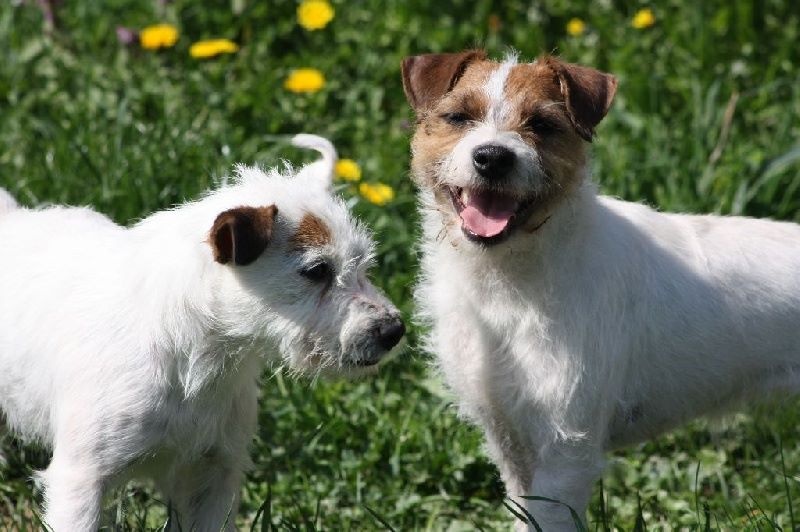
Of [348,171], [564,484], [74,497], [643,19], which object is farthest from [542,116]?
[643,19]

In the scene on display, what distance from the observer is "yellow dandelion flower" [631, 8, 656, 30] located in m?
8.32

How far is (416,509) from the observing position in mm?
5715

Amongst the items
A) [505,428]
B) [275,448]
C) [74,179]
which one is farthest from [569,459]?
[74,179]

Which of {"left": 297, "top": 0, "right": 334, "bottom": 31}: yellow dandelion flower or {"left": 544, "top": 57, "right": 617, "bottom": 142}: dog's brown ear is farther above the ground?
{"left": 544, "top": 57, "right": 617, "bottom": 142}: dog's brown ear

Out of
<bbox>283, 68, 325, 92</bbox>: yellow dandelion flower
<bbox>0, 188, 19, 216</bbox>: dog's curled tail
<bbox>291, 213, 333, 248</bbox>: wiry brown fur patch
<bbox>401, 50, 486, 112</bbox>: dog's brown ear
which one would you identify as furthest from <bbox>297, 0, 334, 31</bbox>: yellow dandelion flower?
<bbox>291, 213, 333, 248</bbox>: wiry brown fur patch

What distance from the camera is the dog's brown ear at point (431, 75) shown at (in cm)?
484

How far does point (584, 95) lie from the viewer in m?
4.66

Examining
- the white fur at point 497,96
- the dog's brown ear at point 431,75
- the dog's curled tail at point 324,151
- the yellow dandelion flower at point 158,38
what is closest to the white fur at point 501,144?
the white fur at point 497,96

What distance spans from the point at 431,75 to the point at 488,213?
2.07ft

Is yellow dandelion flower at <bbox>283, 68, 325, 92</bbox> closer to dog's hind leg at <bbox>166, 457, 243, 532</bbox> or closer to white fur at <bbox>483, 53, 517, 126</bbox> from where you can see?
white fur at <bbox>483, 53, 517, 126</bbox>

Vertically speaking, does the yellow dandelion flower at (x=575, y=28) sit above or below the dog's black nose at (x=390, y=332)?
below

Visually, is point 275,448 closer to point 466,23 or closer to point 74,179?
Answer: point 74,179

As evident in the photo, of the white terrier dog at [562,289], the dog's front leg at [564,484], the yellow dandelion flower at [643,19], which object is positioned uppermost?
the white terrier dog at [562,289]

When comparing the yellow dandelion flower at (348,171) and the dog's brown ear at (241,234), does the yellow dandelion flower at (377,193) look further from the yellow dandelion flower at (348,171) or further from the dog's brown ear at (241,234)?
the dog's brown ear at (241,234)
